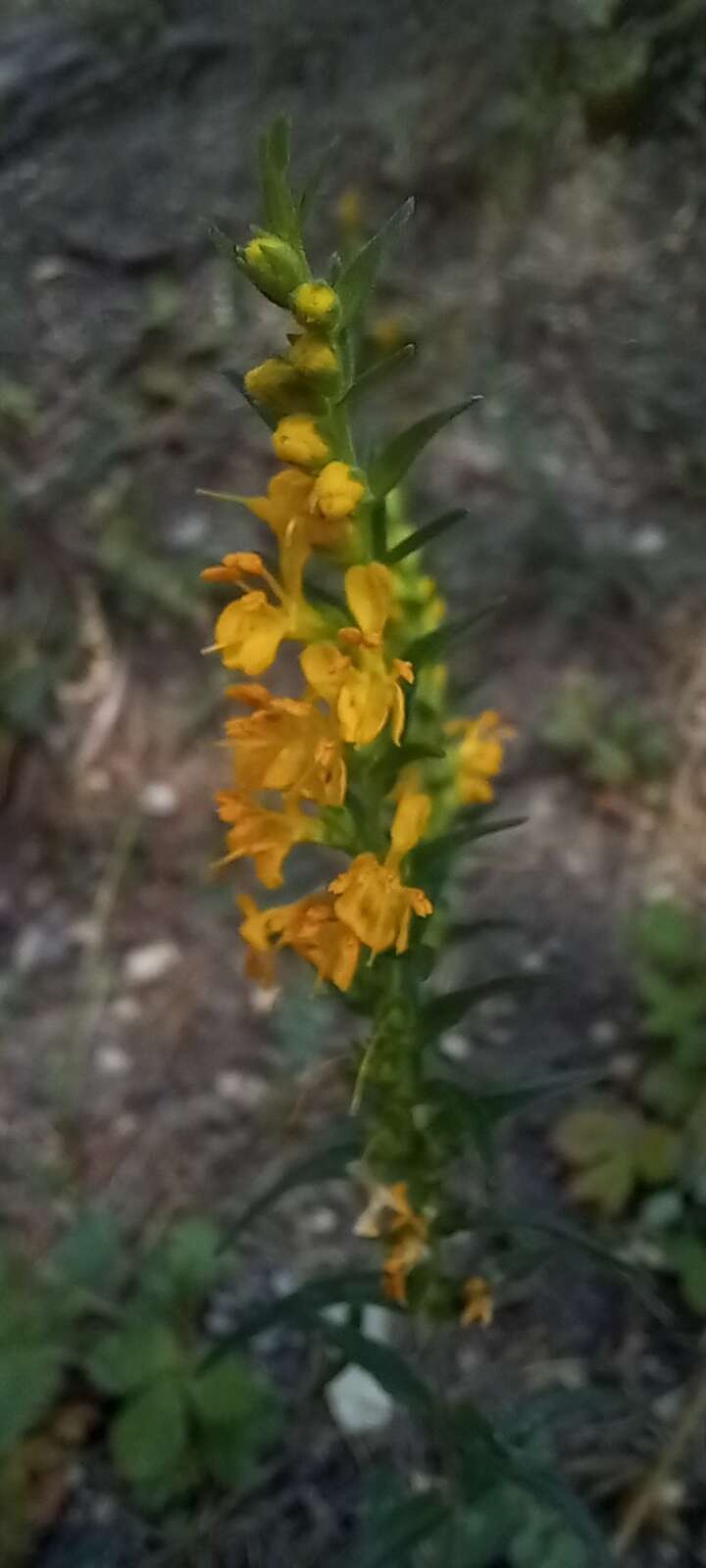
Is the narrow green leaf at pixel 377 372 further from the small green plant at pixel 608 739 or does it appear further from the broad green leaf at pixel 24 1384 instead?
the small green plant at pixel 608 739

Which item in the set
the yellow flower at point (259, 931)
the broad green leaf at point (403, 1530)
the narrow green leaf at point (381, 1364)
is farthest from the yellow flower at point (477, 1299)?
the yellow flower at point (259, 931)

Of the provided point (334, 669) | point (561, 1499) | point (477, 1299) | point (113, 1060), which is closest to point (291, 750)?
point (334, 669)

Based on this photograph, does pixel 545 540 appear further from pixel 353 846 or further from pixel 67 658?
pixel 353 846

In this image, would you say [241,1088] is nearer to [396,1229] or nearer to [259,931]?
[396,1229]

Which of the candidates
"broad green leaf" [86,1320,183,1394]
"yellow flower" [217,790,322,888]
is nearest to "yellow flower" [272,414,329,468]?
"yellow flower" [217,790,322,888]

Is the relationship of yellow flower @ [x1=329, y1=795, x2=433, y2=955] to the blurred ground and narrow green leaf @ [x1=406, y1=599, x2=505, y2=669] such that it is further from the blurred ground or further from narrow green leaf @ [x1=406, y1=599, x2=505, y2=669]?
the blurred ground

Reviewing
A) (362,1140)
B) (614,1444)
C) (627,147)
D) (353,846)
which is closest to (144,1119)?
(614,1444)
